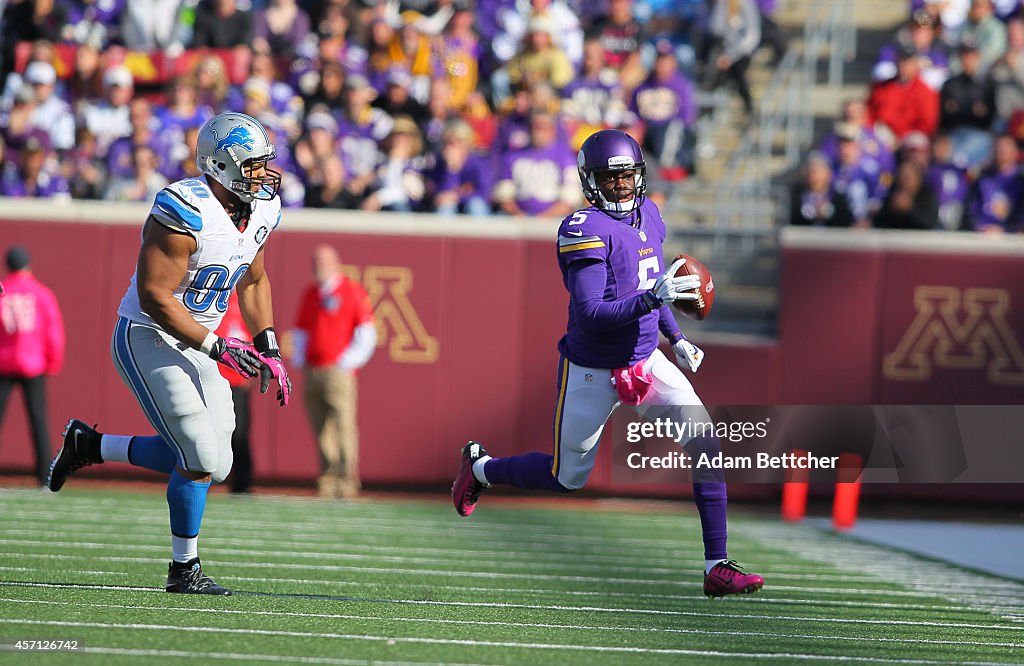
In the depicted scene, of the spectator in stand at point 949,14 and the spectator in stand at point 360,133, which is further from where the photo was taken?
the spectator in stand at point 949,14

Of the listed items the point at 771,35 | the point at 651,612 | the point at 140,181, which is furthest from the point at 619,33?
the point at 651,612

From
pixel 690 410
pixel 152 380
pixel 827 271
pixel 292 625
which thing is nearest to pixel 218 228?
pixel 152 380

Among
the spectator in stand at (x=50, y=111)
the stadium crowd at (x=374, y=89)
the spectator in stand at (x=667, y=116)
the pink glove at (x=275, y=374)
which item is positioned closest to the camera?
the pink glove at (x=275, y=374)

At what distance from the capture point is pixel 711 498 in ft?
21.3

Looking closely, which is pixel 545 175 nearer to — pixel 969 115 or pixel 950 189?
pixel 950 189

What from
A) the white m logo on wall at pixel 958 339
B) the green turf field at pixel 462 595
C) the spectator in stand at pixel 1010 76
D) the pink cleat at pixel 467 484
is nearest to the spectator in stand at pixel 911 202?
the white m logo on wall at pixel 958 339

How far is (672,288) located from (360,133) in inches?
306

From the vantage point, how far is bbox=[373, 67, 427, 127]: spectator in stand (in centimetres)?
1361

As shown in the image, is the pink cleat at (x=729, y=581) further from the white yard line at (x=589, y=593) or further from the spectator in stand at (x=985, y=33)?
the spectator in stand at (x=985, y=33)

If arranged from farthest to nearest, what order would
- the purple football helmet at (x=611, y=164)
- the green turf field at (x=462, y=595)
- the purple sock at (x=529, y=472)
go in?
the purple sock at (x=529, y=472)
the purple football helmet at (x=611, y=164)
the green turf field at (x=462, y=595)

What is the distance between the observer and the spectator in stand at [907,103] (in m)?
13.6

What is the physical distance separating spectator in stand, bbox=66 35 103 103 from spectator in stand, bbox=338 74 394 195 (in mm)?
2571

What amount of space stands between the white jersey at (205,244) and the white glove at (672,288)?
1.60 metres

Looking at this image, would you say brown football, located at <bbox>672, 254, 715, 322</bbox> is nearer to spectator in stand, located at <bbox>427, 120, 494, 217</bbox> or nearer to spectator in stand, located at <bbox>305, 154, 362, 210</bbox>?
spectator in stand, located at <bbox>427, 120, 494, 217</bbox>
